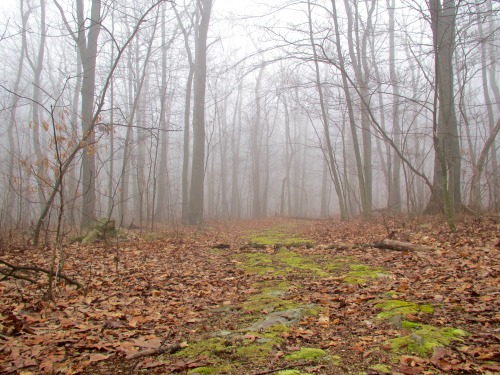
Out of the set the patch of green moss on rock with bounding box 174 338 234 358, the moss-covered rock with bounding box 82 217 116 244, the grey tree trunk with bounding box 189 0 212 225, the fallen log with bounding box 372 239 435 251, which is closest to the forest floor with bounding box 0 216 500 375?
the patch of green moss on rock with bounding box 174 338 234 358

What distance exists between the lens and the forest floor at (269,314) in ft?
7.97

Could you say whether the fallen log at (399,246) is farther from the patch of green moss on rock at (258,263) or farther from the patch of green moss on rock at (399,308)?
the patch of green moss on rock at (399,308)

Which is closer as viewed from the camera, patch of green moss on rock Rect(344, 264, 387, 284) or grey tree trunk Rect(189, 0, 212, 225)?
patch of green moss on rock Rect(344, 264, 387, 284)

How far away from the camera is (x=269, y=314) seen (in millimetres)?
3436

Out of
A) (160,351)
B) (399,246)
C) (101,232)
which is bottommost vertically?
(160,351)

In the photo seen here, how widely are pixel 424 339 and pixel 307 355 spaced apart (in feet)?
→ 2.74

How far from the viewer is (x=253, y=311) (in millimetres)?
3605

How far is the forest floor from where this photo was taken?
7.97 feet

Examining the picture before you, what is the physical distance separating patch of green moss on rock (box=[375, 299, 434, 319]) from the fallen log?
270cm

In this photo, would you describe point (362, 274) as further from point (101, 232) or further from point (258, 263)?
point (101, 232)

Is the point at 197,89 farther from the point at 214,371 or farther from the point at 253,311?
the point at 214,371

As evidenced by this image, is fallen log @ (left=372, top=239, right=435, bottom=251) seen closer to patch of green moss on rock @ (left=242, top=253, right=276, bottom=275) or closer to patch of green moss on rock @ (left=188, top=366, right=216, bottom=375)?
patch of green moss on rock @ (left=242, top=253, right=276, bottom=275)

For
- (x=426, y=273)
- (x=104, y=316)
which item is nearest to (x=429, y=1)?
(x=426, y=273)

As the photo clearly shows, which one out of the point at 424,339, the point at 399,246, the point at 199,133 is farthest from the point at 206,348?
the point at 199,133
